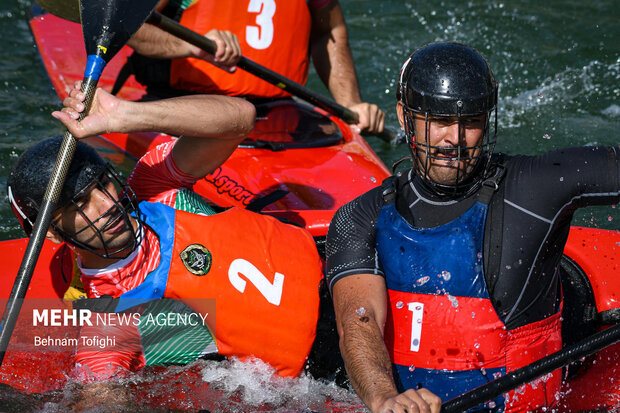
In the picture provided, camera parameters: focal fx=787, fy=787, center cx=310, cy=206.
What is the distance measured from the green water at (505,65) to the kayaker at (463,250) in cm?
185

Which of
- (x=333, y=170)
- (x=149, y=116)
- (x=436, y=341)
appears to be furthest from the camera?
(x=333, y=170)

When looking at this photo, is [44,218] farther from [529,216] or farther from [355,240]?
[529,216]

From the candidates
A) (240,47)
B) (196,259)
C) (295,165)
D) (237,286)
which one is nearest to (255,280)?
(237,286)

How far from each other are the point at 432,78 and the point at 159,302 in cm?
116

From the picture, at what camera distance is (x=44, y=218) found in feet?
7.99

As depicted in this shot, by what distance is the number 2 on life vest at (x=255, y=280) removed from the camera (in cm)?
272

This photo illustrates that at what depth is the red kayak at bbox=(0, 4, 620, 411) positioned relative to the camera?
2732mm

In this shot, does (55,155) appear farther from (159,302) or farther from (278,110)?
(278,110)

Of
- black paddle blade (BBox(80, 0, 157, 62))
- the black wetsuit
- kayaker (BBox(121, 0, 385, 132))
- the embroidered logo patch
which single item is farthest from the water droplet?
kayaker (BBox(121, 0, 385, 132))

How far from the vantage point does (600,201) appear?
229 cm

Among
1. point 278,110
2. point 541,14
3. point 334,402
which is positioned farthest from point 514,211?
point 541,14

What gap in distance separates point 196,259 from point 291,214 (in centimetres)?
73

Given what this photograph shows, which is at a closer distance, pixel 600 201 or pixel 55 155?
pixel 600 201

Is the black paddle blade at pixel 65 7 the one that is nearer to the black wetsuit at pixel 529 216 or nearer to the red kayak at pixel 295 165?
the red kayak at pixel 295 165
